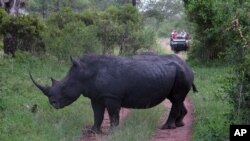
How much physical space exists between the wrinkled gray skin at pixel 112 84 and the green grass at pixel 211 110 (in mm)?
907

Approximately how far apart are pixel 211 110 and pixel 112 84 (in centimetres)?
282

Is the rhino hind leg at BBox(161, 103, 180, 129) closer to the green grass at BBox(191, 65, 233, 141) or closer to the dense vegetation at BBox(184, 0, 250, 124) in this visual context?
the green grass at BBox(191, 65, 233, 141)

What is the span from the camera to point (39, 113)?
34.8 ft

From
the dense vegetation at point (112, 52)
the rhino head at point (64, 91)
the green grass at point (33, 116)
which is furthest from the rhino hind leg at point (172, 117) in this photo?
the rhino head at point (64, 91)

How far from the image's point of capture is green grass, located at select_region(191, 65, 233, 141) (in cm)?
867

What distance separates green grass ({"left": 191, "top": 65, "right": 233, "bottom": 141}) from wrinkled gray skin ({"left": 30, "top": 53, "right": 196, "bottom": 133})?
2.98 ft

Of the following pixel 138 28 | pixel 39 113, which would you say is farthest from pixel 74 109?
pixel 138 28

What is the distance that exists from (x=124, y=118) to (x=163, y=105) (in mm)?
2112

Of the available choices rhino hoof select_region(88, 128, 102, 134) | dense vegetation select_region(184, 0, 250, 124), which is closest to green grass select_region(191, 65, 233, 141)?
dense vegetation select_region(184, 0, 250, 124)

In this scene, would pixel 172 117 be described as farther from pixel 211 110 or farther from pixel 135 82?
pixel 211 110

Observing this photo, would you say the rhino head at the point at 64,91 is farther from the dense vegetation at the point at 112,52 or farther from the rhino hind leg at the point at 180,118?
the rhino hind leg at the point at 180,118

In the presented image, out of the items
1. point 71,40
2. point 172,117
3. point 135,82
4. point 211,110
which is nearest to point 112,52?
point 71,40

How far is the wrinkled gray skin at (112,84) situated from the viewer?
9547 millimetres

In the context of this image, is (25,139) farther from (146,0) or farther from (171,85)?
(146,0)
